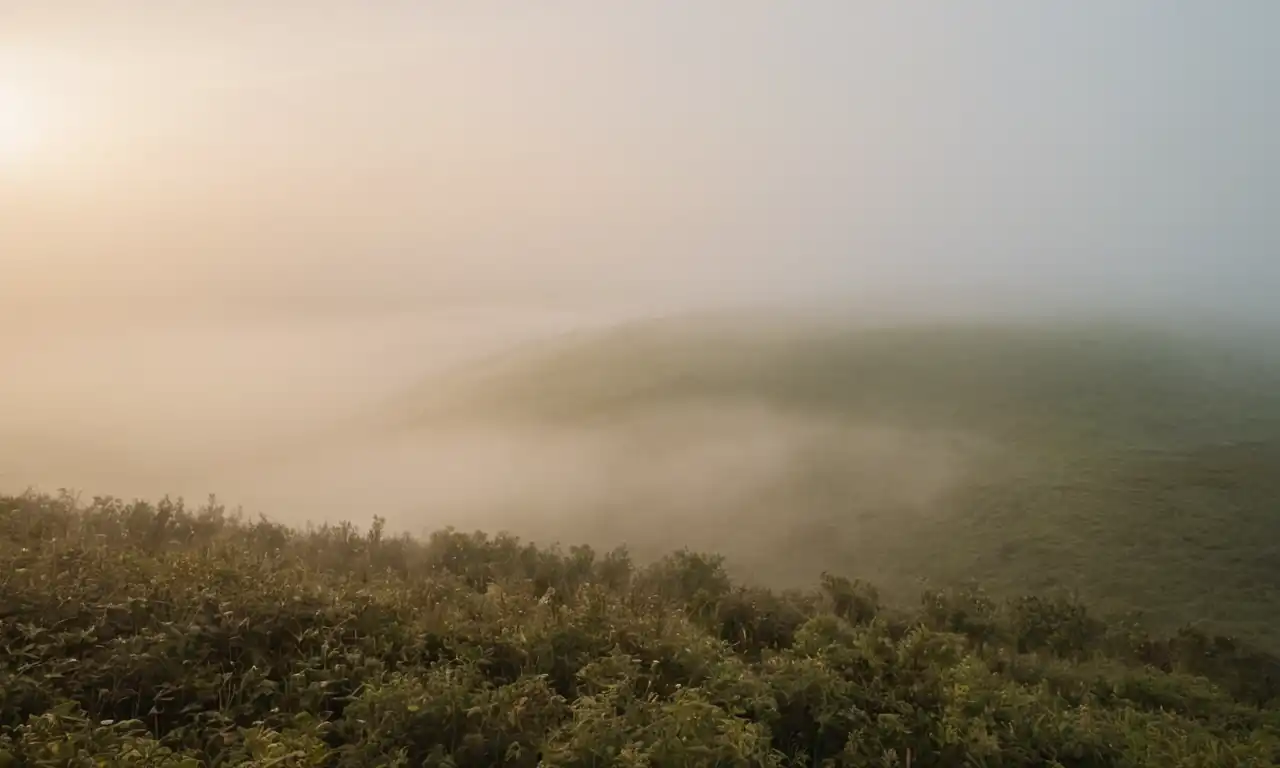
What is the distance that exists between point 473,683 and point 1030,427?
2560 centimetres

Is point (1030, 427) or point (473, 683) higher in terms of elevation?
point (473, 683)

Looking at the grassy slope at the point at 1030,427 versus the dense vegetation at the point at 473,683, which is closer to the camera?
the dense vegetation at the point at 473,683

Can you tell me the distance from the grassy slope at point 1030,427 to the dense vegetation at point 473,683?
8.05 metres

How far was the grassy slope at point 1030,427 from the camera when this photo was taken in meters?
17.0

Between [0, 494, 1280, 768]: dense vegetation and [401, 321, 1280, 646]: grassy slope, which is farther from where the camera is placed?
[401, 321, 1280, 646]: grassy slope

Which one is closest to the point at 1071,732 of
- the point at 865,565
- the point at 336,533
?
the point at 336,533

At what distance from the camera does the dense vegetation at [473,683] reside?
17.7 feet

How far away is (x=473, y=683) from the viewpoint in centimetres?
629

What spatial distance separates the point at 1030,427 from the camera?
2788cm

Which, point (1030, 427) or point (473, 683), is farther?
point (1030, 427)

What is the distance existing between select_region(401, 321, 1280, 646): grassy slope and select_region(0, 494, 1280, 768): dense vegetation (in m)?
8.05

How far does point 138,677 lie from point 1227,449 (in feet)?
84.5

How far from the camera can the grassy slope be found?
16969 millimetres

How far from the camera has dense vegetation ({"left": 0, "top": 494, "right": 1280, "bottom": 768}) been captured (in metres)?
5.39
